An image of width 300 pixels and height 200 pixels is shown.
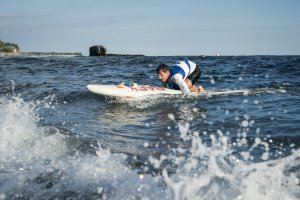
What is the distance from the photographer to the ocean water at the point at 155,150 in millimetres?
4254

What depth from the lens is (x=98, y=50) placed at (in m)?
139

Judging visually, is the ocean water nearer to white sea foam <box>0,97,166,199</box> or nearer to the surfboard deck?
white sea foam <box>0,97,166,199</box>

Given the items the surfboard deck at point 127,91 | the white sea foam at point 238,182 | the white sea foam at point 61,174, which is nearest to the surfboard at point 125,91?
the surfboard deck at point 127,91

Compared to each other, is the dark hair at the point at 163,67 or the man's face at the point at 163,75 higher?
the dark hair at the point at 163,67

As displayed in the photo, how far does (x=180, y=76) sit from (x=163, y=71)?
1.93 ft

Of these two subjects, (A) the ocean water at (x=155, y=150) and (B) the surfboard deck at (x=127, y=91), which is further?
(B) the surfboard deck at (x=127, y=91)

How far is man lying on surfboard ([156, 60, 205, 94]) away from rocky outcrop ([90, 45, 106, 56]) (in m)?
127

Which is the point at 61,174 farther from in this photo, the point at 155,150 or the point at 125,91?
the point at 125,91

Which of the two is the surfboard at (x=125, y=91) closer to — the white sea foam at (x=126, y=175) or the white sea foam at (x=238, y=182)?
the white sea foam at (x=126, y=175)

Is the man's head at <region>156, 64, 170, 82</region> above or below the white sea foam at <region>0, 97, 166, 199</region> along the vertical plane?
above

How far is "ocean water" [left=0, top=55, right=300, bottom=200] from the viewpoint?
4.25 metres

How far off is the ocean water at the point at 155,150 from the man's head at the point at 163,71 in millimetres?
697

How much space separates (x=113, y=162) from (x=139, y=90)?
8.03m

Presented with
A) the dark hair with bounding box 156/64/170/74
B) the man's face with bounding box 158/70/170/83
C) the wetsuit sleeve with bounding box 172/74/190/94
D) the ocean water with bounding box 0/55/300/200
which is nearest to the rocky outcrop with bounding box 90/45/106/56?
the ocean water with bounding box 0/55/300/200
